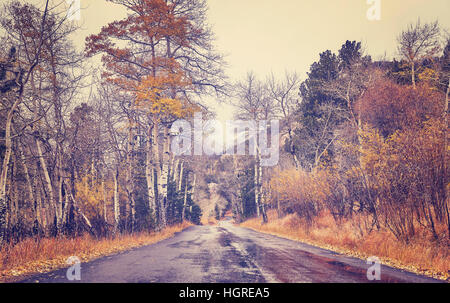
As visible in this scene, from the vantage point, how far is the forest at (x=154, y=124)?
10383 millimetres

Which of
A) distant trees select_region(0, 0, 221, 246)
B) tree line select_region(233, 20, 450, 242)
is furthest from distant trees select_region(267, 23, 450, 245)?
distant trees select_region(0, 0, 221, 246)

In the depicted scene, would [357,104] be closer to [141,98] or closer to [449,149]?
[449,149]

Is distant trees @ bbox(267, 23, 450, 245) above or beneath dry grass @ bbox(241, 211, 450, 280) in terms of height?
above

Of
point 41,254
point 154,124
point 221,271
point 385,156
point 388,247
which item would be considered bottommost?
point 388,247

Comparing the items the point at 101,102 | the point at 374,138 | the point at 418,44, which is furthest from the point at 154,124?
the point at 418,44

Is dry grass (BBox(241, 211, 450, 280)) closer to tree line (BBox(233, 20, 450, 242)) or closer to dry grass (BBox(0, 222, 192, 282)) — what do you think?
tree line (BBox(233, 20, 450, 242))

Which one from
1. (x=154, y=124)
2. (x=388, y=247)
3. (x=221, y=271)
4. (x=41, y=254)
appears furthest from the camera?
(x=154, y=124)

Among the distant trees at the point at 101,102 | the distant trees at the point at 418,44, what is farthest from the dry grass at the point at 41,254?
the distant trees at the point at 418,44

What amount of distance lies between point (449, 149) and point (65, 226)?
15.6 m

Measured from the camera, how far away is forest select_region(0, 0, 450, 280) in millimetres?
10383

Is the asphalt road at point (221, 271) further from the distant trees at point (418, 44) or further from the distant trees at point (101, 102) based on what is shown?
the distant trees at point (418, 44)

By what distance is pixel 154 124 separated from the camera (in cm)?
1844

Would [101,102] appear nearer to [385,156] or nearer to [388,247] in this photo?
[385,156]
